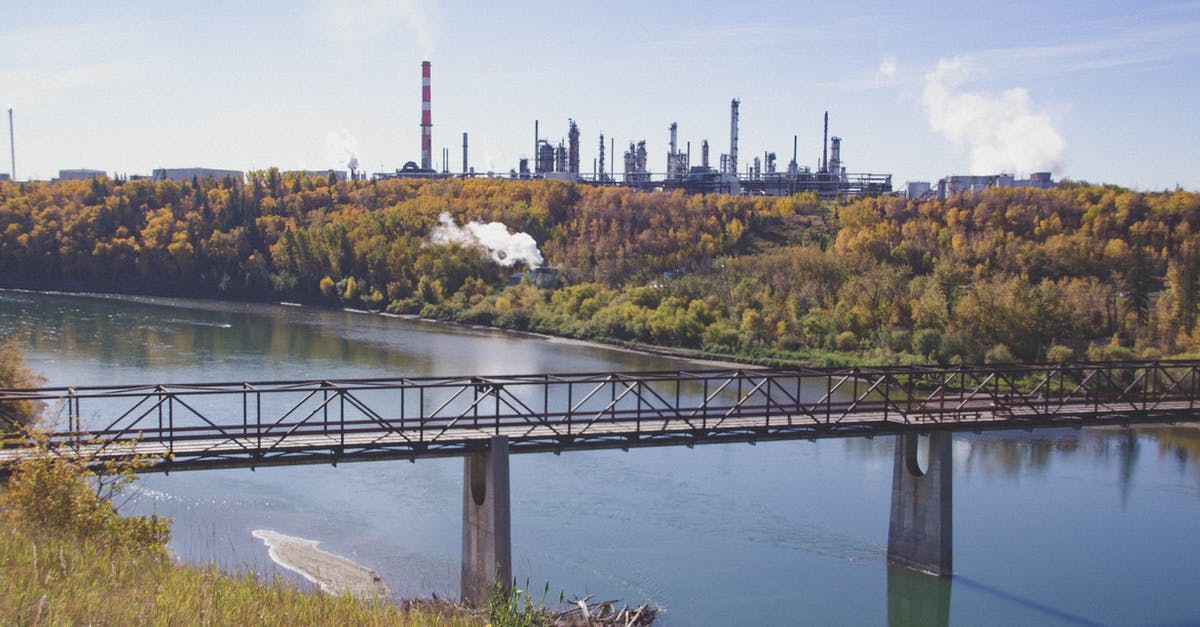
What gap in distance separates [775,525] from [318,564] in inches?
343

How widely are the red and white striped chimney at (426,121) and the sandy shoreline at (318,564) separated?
66.8 m

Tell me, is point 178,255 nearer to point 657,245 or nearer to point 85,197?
point 85,197

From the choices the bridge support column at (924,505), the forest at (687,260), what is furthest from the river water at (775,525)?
the forest at (687,260)

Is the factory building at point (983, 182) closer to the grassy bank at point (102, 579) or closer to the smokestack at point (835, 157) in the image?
the smokestack at point (835, 157)

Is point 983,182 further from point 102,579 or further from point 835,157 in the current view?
point 102,579

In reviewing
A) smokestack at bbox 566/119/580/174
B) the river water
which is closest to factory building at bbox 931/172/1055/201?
smokestack at bbox 566/119/580/174

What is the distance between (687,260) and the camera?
208 ft

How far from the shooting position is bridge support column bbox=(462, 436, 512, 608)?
14586mm

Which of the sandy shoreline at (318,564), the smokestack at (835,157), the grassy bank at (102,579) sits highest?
the smokestack at (835,157)

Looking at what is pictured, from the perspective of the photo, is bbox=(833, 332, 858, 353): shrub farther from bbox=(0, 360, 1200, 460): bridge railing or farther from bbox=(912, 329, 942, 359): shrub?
bbox=(0, 360, 1200, 460): bridge railing

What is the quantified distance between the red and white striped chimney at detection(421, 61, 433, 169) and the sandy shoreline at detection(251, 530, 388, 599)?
6681 centimetres

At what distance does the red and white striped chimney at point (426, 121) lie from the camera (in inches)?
3236

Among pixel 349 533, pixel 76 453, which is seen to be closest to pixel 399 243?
pixel 349 533

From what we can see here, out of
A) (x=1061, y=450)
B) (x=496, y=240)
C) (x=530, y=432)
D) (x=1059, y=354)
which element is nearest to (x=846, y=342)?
(x=1059, y=354)
